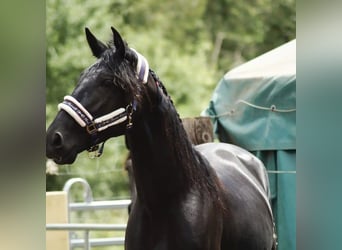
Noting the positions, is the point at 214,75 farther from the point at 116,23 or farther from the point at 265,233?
the point at 265,233

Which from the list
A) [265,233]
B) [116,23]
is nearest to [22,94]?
[265,233]

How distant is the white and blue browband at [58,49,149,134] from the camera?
3186 millimetres

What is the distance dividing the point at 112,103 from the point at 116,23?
42.0 ft

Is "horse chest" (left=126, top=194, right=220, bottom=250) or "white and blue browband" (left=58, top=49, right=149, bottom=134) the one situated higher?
"white and blue browband" (left=58, top=49, right=149, bottom=134)

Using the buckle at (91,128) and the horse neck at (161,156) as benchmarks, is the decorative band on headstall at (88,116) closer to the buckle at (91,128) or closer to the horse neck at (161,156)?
the buckle at (91,128)

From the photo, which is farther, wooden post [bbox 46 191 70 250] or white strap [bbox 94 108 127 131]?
wooden post [bbox 46 191 70 250]

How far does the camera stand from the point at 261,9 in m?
18.7

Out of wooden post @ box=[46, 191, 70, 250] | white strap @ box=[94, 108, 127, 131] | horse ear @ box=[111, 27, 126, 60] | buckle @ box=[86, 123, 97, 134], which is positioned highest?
horse ear @ box=[111, 27, 126, 60]

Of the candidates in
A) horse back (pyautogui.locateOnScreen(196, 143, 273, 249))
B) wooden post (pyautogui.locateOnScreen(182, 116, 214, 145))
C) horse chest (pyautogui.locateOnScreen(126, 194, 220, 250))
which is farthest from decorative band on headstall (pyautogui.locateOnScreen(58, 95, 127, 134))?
wooden post (pyautogui.locateOnScreen(182, 116, 214, 145))

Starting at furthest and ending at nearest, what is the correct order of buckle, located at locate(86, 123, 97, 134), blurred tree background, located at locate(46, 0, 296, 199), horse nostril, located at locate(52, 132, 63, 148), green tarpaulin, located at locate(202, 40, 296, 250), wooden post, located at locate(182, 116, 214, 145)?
blurred tree background, located at locate(46, 0, 296, 199), green tarpaulin, located at locate(202, 40, 296, 250), wooden post, located at locate(182, 116, 214, 145), buckle, located at locate(86, 123, 97, 134), horse nostril, located at locate(52, 132, 63, 148)

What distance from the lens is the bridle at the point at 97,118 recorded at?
10.5 feet

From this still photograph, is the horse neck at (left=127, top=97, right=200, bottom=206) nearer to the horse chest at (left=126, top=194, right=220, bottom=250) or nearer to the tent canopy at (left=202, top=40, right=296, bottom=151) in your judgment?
the horse chest at (left=126, top=194, right=220, bottom=250)

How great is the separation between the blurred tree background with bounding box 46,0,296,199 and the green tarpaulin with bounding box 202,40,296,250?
604 centimetres

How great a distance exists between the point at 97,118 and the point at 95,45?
15.1 inches
